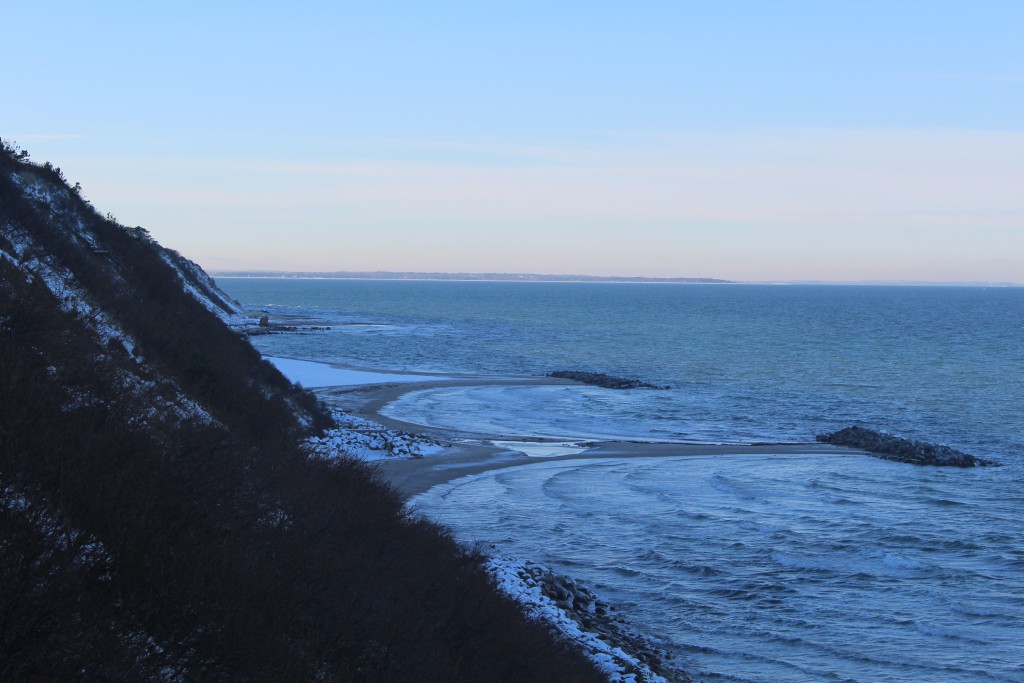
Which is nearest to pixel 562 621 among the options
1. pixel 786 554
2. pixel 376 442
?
pixel 786 554

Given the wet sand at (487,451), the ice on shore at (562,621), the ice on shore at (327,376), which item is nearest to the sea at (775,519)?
the wet sand at (487,451)

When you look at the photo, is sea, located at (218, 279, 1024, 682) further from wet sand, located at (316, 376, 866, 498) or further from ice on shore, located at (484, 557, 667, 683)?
ice on shore, located at (484, 557, 667, 683)

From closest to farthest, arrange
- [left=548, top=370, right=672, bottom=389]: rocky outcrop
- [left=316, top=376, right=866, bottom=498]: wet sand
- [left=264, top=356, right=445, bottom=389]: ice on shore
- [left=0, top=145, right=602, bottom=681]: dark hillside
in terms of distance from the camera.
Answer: [left=0, top=145, right=602, bottom=681]: dark hillside < [left=316, top=376, right=866, bottom=498]: wet sand < [left=264, top=356, right=445, bottom=389]: ice on shore < [left=548, top=370, right=672, bottom=389]: rocky outcrop

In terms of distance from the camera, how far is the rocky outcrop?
171 ft

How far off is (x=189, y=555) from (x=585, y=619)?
8.57 meters

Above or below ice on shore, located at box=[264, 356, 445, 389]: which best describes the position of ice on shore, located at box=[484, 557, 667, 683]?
below

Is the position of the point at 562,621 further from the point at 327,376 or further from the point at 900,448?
the point at 327,376

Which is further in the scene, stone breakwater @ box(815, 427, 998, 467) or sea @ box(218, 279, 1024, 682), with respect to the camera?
stone breakwater @ box(815, 427, 998, 467)

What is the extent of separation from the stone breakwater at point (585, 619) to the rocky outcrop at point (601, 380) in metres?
35.8

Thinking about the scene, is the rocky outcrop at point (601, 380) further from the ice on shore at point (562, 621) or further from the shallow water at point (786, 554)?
the ice on shore at point (562, 621)

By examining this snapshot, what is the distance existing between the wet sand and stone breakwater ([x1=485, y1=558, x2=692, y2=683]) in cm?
854

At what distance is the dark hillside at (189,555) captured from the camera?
6.43 metres

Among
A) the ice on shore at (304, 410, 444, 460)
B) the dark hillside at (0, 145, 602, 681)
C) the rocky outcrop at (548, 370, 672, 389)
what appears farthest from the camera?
the rocky outcrop at (548, 370, 672, 389)

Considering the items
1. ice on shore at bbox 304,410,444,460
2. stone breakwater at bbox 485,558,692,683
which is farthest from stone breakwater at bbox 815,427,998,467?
stone breakwater at bbox 485,558,692,683
